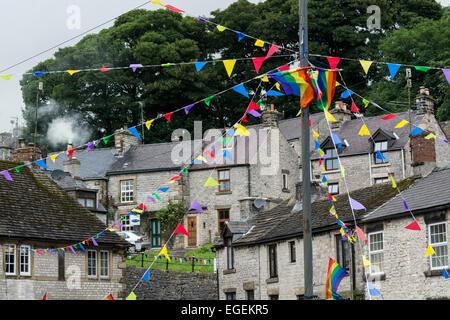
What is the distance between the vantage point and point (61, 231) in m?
29.9

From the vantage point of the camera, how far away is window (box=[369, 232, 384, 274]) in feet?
84.8

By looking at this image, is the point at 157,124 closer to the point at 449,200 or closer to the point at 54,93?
the point at 54,93

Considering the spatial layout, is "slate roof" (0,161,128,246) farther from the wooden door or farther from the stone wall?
the wooden door

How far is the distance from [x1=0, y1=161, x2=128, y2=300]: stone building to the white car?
1261 cm

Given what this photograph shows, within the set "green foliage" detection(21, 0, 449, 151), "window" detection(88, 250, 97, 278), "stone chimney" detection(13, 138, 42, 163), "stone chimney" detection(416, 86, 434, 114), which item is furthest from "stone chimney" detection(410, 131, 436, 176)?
"green foliage" detection(21, 0, 449, 151)

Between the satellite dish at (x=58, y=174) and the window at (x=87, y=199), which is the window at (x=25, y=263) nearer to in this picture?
the window at (x=87, y=199)

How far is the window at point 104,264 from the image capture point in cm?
3103

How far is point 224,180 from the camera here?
48031 mm

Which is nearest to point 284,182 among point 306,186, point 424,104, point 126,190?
point 424,104

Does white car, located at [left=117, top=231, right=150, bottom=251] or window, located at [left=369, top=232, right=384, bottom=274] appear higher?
white car, located at [left=117, top=231, right=150, bottom=251]

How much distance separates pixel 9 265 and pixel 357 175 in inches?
931

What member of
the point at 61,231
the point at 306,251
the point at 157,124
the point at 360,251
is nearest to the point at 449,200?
the point at 360,251

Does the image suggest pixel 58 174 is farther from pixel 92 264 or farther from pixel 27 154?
pixel 92 264

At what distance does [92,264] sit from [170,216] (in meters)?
16.9
